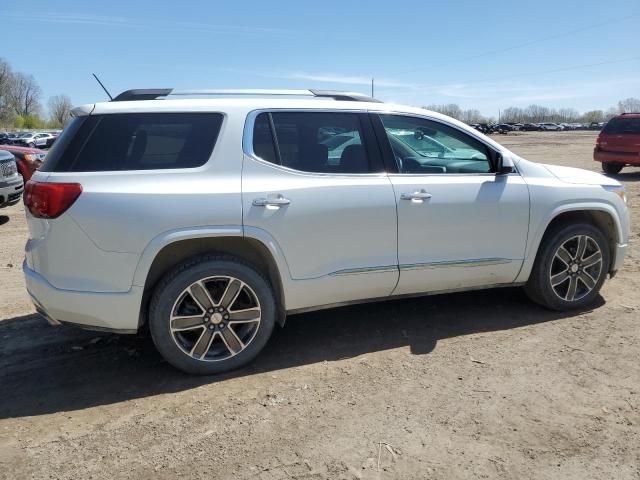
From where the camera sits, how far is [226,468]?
2678 millimetres

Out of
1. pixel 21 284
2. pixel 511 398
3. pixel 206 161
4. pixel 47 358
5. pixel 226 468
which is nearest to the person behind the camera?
pixel 226 468

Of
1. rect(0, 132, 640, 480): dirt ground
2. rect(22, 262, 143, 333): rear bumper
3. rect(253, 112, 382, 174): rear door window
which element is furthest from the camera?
rect(253, 112, 382, 174): rear door window

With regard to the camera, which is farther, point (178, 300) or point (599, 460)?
point (178, 300)

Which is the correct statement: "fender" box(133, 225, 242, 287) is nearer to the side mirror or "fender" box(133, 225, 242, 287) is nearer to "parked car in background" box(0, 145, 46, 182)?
the side mirror

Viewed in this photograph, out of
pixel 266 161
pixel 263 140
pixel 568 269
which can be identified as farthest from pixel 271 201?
pixel 568 269

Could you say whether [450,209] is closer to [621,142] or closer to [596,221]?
[596,221]

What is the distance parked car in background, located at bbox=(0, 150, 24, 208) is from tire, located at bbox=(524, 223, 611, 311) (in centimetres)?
895

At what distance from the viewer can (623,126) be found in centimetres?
1529

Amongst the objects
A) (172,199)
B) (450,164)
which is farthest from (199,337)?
(450,164)

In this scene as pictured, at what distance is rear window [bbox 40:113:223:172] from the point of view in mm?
3367

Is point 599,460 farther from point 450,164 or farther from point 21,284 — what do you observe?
point 21,284

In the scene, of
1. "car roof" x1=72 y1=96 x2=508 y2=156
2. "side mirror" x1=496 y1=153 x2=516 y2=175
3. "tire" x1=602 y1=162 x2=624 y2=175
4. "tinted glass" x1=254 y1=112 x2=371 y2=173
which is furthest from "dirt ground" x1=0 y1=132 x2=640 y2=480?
"tire" x1=602 y1=162 x2=624 y2=175

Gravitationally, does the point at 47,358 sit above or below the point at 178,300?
below

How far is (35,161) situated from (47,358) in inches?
389
